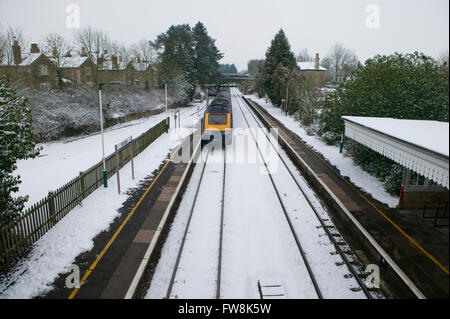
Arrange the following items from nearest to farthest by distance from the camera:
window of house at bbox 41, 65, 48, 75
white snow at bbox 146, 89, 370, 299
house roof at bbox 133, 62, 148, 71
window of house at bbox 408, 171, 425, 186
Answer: white snow at bbox 146, 89, 370, 299
window of house at bbox 408, 171, 425, 186
window of house at bbox 41, 65, 48, 75
house roof at bbox 133, 62, 148, 71

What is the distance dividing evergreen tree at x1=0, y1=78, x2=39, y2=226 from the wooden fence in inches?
20.6

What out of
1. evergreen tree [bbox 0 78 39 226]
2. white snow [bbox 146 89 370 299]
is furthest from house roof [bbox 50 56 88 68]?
evergreen tree [bbox 0 78 39 226]

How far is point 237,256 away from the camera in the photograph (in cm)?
891

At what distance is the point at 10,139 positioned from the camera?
8398 millimetres

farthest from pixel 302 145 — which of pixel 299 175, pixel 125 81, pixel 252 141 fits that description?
pixel 125 81

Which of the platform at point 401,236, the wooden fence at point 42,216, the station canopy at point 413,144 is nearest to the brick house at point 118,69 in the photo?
the wooden fence at point 42,216

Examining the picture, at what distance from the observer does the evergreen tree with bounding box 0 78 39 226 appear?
8297 millimetres

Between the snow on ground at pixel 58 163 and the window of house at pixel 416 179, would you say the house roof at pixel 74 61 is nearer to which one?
the snow on ground at pixel 58 163

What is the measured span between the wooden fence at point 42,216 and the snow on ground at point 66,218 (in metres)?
0.23

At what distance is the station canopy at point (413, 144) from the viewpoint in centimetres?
604

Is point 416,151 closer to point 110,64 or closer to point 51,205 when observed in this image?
point 51,205

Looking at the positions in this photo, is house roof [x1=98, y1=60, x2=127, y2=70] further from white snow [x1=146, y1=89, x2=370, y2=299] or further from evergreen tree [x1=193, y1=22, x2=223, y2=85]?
white snow [x1=146, y1=89, x2=370, y2=299]

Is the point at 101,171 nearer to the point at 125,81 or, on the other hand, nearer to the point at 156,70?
the point at 125,81

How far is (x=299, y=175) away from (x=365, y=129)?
5989 millimetres
